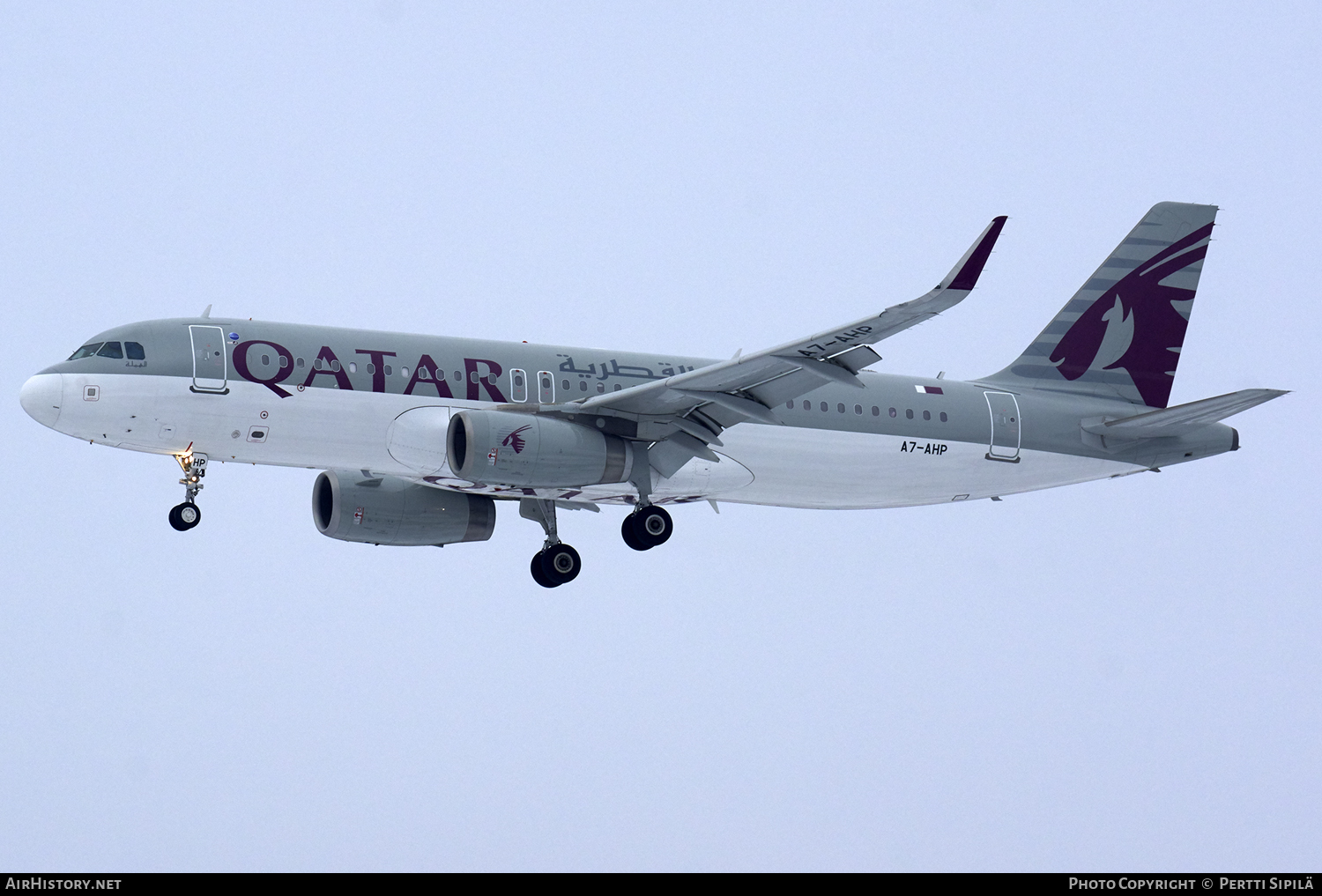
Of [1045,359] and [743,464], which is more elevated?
[1045,359]

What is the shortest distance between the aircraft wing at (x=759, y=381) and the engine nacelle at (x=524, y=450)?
91 cm

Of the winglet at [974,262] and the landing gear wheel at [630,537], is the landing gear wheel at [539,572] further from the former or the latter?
the winglet at [974,262]

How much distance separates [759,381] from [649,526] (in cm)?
430

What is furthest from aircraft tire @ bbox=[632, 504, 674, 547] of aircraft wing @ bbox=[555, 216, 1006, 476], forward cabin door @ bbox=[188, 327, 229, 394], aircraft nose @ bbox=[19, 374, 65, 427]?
aircraft nose @ bbox=[19, 374, 65, 427]

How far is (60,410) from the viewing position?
32.2 m

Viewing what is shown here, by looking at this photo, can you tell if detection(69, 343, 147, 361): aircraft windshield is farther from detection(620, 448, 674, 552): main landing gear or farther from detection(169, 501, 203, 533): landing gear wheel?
detection(620, 448, 674, 552): main landing gear

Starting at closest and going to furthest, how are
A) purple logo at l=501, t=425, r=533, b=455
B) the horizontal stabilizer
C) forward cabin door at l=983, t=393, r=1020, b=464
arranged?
purple logo at l=501, t=425, r=533, b=455 < the horizontal stabilizer < forward cabin door at l=983, t=393, r=1020, b=464

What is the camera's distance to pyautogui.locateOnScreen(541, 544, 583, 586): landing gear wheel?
38.3 meters

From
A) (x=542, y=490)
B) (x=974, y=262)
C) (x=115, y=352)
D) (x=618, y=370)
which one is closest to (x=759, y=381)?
(x=618, y=370)

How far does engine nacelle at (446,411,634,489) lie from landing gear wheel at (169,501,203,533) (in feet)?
17.0

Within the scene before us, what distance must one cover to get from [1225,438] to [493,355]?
57.5 ft

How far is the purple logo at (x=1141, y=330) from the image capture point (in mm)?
41594

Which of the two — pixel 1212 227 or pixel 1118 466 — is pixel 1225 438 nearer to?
pixel 1118 466
